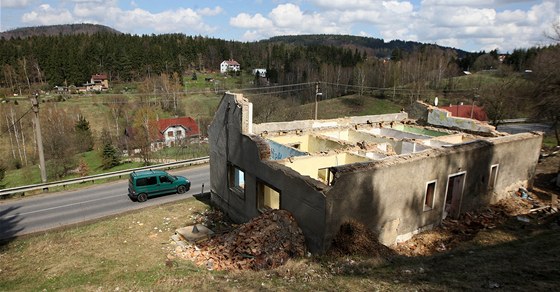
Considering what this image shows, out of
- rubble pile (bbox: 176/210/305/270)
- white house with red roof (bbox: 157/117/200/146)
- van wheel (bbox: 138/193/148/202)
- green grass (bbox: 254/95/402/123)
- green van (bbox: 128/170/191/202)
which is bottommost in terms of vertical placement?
white house with red roof (bbox: 157/117/200/146)

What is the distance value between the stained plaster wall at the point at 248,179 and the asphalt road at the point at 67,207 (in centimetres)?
653

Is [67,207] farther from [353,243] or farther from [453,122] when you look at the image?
[453,122]

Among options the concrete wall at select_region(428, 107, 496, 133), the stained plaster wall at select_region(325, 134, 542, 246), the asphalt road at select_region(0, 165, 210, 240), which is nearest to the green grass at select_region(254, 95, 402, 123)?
the concrete wall at select_region(428, 107, 496, 133)

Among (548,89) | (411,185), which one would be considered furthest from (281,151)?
(548,89)

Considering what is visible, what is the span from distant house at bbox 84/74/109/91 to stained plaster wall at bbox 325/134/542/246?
9462cm

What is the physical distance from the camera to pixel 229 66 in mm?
136000

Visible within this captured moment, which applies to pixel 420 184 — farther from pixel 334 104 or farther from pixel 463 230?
pixel 334 104

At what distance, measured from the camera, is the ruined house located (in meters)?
11.5

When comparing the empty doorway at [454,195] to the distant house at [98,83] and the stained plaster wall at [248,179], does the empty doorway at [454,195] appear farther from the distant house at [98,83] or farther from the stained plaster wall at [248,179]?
the distant house at [98,83]

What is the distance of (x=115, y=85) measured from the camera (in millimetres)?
99312

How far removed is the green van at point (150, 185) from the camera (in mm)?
22500

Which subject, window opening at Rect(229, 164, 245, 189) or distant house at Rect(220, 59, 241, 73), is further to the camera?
distant house at Rect(220, 59, 241, 73)

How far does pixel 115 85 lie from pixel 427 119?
310ft

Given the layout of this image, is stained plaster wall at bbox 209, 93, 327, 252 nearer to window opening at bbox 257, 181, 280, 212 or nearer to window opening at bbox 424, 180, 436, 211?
window opening at bbox 257, 181, 280, 212
